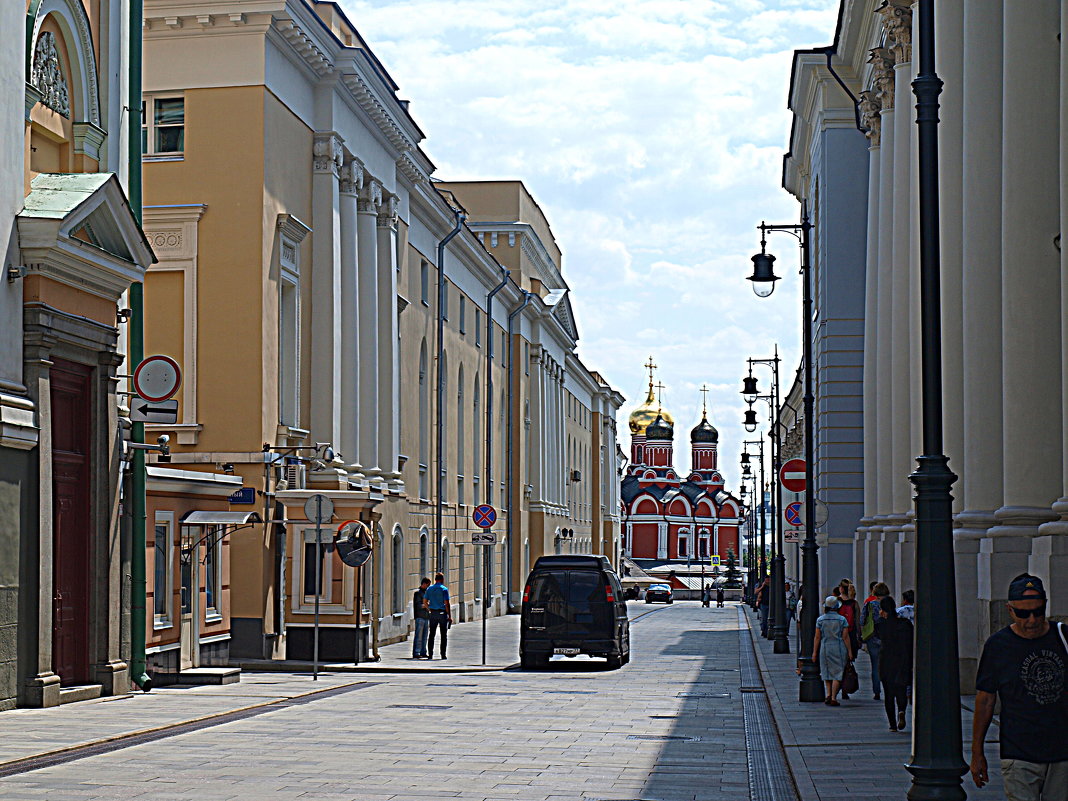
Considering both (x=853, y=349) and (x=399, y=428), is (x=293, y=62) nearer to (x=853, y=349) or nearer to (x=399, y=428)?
(x=399, y=428)

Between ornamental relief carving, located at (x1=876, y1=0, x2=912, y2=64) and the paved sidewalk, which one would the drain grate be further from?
ornamental relief carving, located at (x1=876, y1=0, x2=912, y2=64)

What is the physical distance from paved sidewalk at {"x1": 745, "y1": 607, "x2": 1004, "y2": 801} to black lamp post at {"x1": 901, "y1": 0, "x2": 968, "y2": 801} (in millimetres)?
2617

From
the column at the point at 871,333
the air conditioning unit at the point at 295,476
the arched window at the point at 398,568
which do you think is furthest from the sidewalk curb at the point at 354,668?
the column at the point at 871,333

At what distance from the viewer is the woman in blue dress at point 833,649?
20.0 metres

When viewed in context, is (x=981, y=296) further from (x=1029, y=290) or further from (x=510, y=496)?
(x=510, y=496)

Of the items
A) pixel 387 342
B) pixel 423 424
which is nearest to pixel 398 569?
pixel 387 342

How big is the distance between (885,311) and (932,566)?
22115mm

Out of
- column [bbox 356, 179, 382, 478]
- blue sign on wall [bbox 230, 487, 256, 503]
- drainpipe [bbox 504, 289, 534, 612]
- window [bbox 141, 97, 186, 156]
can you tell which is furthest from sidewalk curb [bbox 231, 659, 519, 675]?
drainpipe [bbox 504, 289, 534, 612]

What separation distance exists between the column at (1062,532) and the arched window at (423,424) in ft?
100

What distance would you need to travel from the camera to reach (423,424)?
46250 millimetres

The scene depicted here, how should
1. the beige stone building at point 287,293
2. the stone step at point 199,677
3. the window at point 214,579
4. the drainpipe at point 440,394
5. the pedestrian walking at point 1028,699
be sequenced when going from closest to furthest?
1. the pedestrian walking at point 1028,699
2. the stone step at point 199,677
3. the window at point 214,579
4. the beige stone building at point 287,293
5. the drainpipe at point 440,394

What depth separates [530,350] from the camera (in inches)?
2697

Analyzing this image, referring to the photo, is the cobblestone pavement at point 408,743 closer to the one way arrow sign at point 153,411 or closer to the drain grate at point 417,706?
the drain grate at point 417,706

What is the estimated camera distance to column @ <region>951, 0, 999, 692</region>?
65.3 ft
